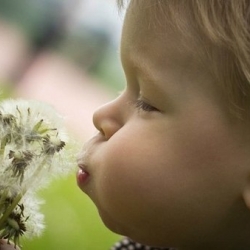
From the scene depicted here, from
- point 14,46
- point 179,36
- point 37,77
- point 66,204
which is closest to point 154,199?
point 179,36

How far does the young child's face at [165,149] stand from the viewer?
651 mm

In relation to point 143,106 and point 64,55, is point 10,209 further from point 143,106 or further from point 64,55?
point 64,55

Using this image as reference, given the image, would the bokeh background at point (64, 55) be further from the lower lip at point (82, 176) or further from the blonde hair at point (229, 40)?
the blonde hair at point (229, 40)

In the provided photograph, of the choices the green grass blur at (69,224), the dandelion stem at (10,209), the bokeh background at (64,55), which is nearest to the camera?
the dandelion stem at (10,209)

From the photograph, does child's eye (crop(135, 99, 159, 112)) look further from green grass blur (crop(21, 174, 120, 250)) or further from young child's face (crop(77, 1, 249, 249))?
green grass blur (crop(21, 174, 120, 250))

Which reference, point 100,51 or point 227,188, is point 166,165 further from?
point 100,51

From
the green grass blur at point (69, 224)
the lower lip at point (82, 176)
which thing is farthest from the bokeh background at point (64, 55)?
the lower lip at point (82, 176)

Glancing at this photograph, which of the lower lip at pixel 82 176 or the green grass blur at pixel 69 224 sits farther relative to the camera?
the green grass blur at pixel 69 224

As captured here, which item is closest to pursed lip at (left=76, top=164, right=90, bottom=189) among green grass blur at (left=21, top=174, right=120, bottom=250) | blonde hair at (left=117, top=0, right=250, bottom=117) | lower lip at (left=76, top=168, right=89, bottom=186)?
lower lip at (left=76, top=168, right=89, bottom=186)

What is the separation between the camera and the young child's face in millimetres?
651

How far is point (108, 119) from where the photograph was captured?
706 millimetres

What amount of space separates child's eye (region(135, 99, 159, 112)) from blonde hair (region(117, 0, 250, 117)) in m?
0.08

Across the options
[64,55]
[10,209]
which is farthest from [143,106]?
[64,55]

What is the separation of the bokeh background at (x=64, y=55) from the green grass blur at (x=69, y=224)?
35mm
